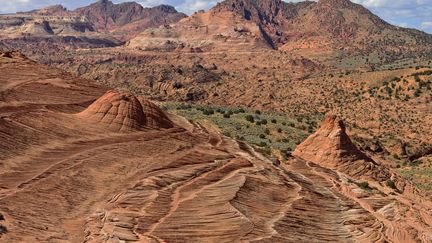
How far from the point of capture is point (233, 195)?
82.7ft

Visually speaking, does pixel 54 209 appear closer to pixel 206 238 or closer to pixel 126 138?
pixel 206 238

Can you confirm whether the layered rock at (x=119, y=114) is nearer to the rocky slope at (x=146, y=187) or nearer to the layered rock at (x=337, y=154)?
the rocky slope at (x=146, y=187)

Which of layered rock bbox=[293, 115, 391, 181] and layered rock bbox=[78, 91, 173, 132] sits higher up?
layered rock bbox=[78, 91, 173, 132]

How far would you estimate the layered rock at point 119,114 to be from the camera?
3269 centimetres

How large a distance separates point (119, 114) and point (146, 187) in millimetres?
8880

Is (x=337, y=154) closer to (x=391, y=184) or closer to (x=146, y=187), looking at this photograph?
(x=391, y=184)

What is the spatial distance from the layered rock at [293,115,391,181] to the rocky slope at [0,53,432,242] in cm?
875

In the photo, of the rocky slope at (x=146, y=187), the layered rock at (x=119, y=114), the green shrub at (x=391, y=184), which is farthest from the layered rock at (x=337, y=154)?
the layered rock at (x=119, y=114)

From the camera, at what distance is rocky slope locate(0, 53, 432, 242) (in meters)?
21.7

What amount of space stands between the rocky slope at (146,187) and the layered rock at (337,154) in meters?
8.75

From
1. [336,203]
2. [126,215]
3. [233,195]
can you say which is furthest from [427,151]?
[126,215]

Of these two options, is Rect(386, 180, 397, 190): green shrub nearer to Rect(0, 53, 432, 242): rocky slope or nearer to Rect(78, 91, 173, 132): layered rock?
Rect(0, 53, 432, 242): rocky slope

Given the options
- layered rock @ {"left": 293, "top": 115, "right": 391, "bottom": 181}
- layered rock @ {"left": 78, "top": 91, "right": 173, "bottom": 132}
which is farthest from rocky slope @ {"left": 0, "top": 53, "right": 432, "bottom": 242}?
layered rock @ {"left": 293, "top": 115, "right": 391, "bottom": 181}

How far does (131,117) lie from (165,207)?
443 inches
